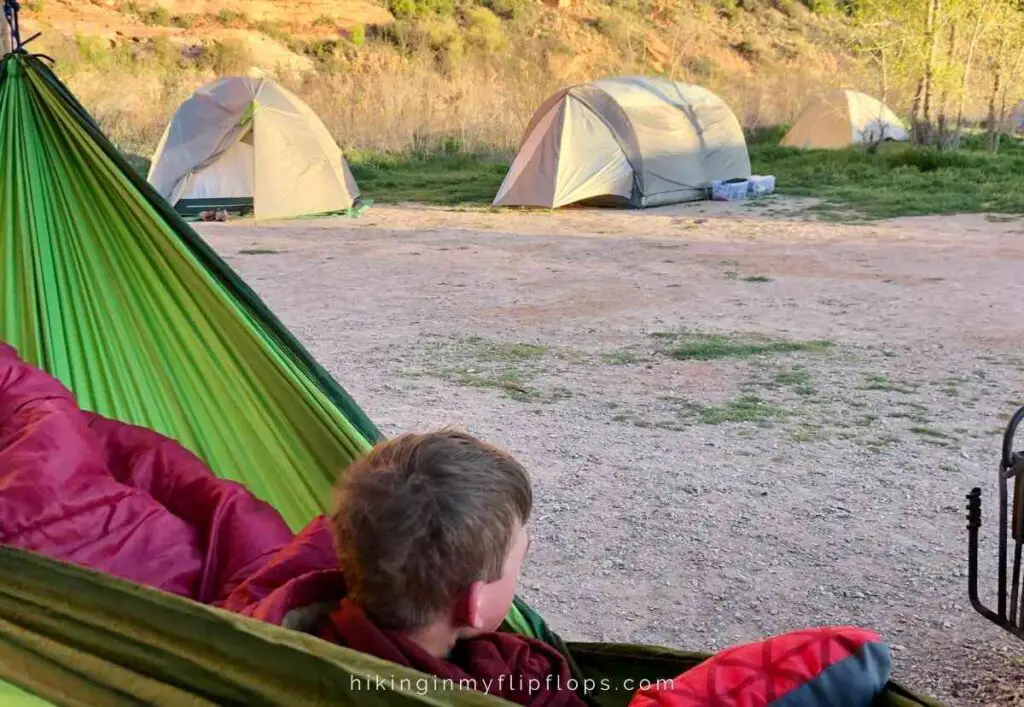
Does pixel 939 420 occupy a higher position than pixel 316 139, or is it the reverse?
pixel 316 139

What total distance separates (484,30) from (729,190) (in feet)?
49.3

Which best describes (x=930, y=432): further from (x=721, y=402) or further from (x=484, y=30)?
(x=484, y=30)

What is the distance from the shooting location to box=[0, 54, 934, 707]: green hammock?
1.09m

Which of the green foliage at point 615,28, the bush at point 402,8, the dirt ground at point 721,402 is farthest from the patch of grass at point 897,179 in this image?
the bush at point 402,8

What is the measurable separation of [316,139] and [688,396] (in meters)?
7.02

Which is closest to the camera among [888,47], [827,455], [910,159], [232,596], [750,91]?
[232,596]

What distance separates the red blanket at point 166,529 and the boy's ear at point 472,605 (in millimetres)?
53

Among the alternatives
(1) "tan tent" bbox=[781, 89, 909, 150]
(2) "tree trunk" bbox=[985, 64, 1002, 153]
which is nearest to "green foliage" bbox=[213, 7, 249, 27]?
(1) "tan tent" bbox=[781, 89, 909, 150]

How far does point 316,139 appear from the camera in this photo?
10195 millimetres

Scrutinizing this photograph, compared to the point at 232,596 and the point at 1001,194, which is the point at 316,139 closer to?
the point at 1001,194

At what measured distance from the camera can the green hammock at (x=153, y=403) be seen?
109cm

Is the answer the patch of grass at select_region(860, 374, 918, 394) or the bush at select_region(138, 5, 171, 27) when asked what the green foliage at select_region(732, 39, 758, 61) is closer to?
the bush at select_region(138, 5, 171, 27)

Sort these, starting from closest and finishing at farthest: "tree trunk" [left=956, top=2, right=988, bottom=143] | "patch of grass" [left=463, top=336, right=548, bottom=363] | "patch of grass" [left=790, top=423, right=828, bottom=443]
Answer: "patch of grass" [left=790, top=423, right=828, bottom=443] → "patch of grass" [left=463, top=336, right=548, bottom=363] → "tree trunk" [left=956, top=2, right=988, bottom=143]

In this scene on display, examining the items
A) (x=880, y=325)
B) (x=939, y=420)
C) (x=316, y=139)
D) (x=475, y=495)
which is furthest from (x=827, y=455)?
(x=316, y=139)
